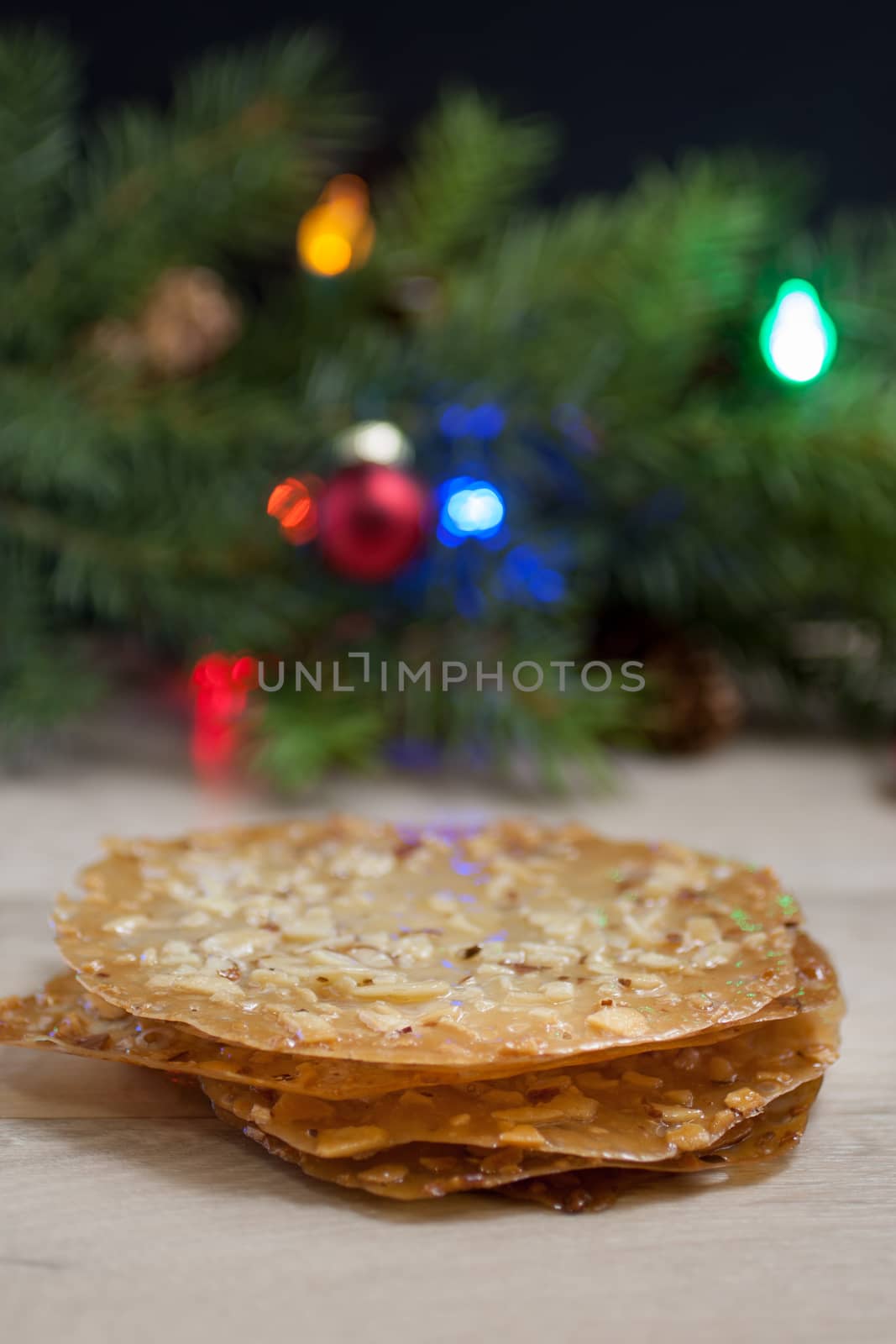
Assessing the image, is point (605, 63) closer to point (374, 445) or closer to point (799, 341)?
point (799, 341)

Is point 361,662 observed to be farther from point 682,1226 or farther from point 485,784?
point 682,1226

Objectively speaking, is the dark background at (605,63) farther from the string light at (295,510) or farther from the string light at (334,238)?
the string light at (295,510)

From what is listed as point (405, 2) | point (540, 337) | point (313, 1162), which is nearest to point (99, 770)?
point (540, 337)

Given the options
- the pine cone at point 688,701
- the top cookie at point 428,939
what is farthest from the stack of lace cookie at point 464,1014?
the pine cone at point 688,701

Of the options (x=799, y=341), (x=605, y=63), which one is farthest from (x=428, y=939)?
(x=605, y=63)

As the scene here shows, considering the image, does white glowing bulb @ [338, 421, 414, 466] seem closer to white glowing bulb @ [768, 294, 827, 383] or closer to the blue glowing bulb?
the blue glowing bulb

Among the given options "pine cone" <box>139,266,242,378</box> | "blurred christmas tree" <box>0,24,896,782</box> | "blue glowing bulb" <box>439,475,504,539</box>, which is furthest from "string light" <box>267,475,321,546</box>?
"pine cone" <box>139,266,242,378</box>
